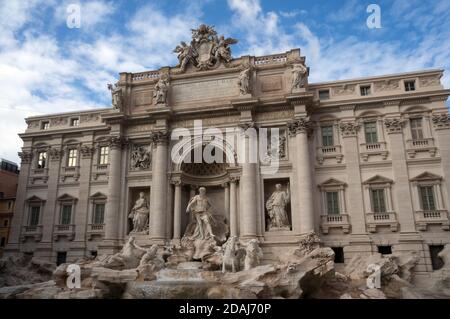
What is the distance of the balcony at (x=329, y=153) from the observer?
2622 cm

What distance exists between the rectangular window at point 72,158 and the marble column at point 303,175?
16.8 meters

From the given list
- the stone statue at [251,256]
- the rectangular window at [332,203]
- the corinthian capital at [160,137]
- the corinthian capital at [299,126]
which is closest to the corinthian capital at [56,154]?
the corinthian capital at [160,137]

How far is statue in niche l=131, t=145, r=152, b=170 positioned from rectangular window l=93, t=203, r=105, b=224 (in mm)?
3879

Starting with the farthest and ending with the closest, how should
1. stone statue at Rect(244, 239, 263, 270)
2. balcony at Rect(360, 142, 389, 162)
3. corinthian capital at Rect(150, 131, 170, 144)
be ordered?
corinthian capital at Rect(150, 131, 170, 144) → balcony at Rect(360, 142, 389, 162) → stone statue at Rect(244, 239, 263, 270)

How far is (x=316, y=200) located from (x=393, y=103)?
8131mm

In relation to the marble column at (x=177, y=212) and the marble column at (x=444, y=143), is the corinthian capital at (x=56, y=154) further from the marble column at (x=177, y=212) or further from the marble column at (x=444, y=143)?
the marble column at (x=444, y=143)

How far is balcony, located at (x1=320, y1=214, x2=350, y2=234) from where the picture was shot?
24.7m

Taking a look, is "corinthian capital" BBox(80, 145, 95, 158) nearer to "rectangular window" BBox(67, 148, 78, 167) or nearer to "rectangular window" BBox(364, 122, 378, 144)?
"rectangular window" BBox(67, 148, 78, 167)

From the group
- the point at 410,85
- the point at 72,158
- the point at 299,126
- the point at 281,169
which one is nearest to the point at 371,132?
the point at 410,85

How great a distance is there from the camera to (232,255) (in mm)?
20562

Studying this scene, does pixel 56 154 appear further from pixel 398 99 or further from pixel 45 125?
pixel 398 99

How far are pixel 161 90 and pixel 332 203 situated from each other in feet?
46.3

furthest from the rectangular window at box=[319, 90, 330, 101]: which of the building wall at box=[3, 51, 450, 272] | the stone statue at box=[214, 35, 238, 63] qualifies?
the stone statue at box=[214, 35, 238, 63]
